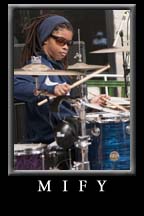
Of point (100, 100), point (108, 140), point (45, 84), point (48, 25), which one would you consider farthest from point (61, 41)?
point (108, 140)

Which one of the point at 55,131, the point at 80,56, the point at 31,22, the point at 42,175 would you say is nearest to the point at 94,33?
the point at 80,56

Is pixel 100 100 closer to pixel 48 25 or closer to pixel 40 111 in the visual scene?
pixel 40 111

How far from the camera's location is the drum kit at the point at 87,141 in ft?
19.9

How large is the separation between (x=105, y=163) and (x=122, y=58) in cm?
106

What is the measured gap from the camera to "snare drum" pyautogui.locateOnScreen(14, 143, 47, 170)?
6086mm

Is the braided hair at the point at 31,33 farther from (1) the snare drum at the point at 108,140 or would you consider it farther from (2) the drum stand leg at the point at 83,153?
(2) the drum stand leg at the point at 83,153

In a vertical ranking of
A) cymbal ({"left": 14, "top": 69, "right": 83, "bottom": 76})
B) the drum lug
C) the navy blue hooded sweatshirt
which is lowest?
the drum lug

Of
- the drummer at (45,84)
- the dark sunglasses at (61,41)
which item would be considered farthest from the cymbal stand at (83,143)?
the dark sunglasses at (61,41)

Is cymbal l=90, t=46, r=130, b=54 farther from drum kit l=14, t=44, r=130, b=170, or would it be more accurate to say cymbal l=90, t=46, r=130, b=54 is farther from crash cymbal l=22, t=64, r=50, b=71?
crash cymbal l=22, t=64, r=50, b=71

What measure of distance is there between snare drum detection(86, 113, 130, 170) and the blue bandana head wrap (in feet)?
2.95

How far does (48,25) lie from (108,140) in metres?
1.29

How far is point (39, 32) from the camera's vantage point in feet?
20.0

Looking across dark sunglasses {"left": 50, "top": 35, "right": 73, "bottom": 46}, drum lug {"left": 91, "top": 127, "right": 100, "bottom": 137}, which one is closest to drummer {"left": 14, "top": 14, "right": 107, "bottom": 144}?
dark sunglasses {"left": 50, "top": 35, "right": 73, "bottom": 46}
